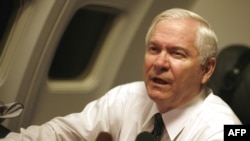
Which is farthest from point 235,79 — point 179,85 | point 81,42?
point 81,42

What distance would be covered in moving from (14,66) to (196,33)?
0.99 metres

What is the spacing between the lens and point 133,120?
1542 millimetres

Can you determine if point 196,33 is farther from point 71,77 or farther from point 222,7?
point 222,7

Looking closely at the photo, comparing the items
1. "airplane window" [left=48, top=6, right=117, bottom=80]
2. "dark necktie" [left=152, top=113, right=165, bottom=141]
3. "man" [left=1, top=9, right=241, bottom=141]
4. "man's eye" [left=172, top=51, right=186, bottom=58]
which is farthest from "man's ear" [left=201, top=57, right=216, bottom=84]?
"airplane window" [left=48, top=6, right=117, bottom=80]

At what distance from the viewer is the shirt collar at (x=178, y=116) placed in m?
1.38

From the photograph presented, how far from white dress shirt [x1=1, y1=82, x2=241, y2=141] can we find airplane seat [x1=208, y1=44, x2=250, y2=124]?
0.58 metres

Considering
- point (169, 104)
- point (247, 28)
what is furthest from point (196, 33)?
point (247, 28)

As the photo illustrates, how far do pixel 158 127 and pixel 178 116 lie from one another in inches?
3.5

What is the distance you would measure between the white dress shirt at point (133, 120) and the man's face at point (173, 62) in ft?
0.31

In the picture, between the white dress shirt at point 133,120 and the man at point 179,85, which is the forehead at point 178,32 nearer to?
the man at point 179,85

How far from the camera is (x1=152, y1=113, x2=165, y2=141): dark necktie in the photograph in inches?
55.7

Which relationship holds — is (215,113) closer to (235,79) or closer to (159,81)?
(159,81)

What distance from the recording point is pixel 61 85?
218cm

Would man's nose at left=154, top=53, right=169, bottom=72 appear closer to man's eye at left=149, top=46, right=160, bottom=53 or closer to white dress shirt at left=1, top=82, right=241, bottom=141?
man's eye at left=149, top=46, right=160, bottom=53
